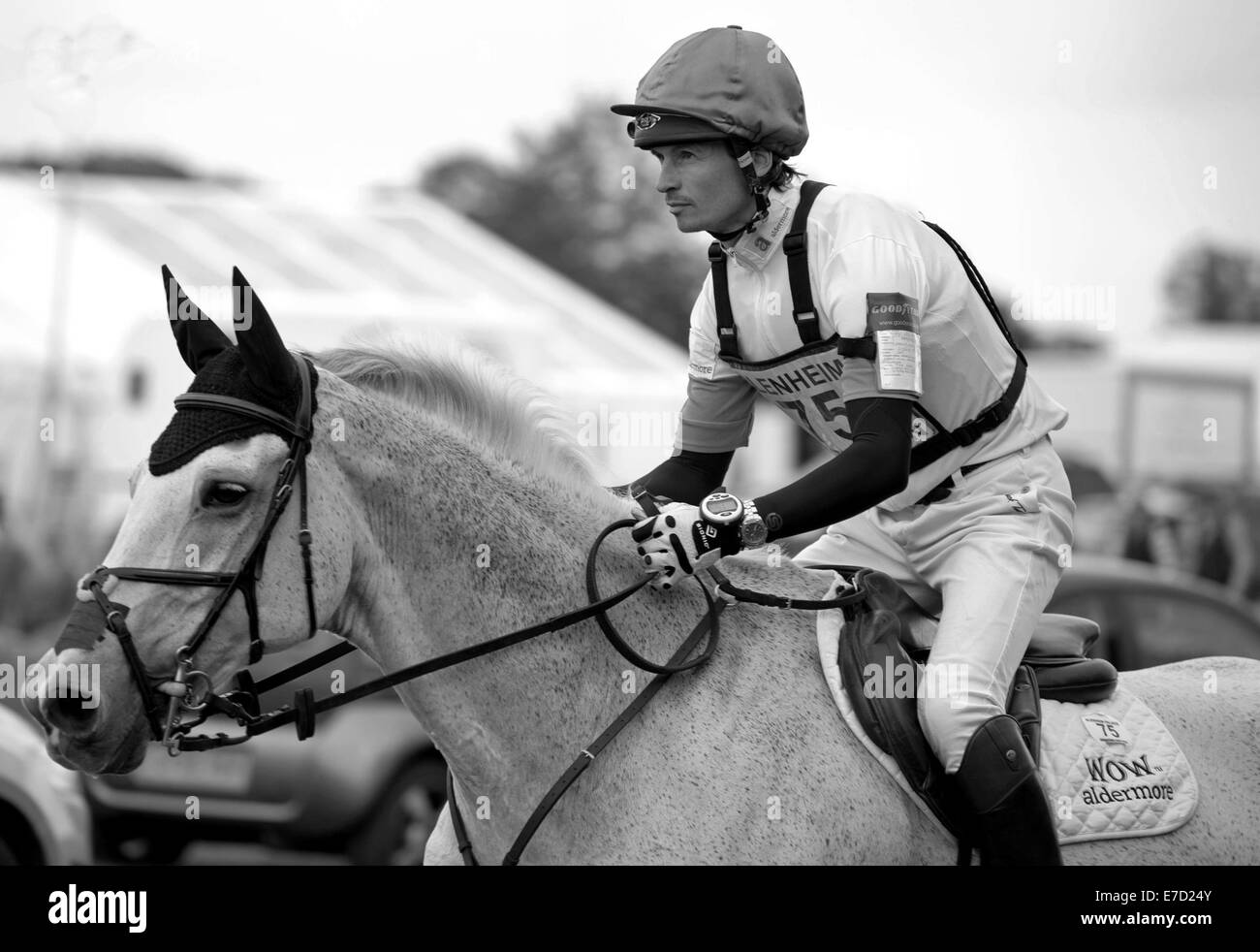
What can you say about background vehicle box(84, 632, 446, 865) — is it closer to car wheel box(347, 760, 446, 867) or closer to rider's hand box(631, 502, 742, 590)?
car wheel box(347, 760, 446, 867)

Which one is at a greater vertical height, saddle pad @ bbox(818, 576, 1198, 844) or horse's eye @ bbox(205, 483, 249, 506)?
horse's eye @ bbox(205, 483, 249, 506)

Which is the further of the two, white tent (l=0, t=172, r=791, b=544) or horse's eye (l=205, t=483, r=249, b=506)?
white tent (l=0, t=172, r=791, b=544)

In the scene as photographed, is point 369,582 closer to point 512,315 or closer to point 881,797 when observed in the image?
point 881,797

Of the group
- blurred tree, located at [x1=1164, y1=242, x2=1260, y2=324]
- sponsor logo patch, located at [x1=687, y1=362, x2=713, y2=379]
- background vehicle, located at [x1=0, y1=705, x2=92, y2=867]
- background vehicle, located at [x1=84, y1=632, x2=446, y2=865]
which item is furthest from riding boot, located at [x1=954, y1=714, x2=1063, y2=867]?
blurred tree, located at [x1=1164, y1=242, x2=1260, y2=324]

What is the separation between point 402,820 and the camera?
8.07 metres

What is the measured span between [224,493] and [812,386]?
161 centimetres

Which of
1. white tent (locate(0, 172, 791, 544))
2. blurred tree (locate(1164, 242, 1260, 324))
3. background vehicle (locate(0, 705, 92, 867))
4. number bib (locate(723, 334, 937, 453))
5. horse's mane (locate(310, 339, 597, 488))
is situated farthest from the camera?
blurred tree (locate(1164, 242, 1260, 324))

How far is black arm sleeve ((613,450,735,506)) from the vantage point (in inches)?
170

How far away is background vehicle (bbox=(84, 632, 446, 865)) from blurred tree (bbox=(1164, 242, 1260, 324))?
207ft

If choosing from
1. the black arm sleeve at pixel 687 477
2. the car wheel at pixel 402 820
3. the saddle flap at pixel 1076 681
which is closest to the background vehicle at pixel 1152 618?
the car wheel at pixel 402 820
